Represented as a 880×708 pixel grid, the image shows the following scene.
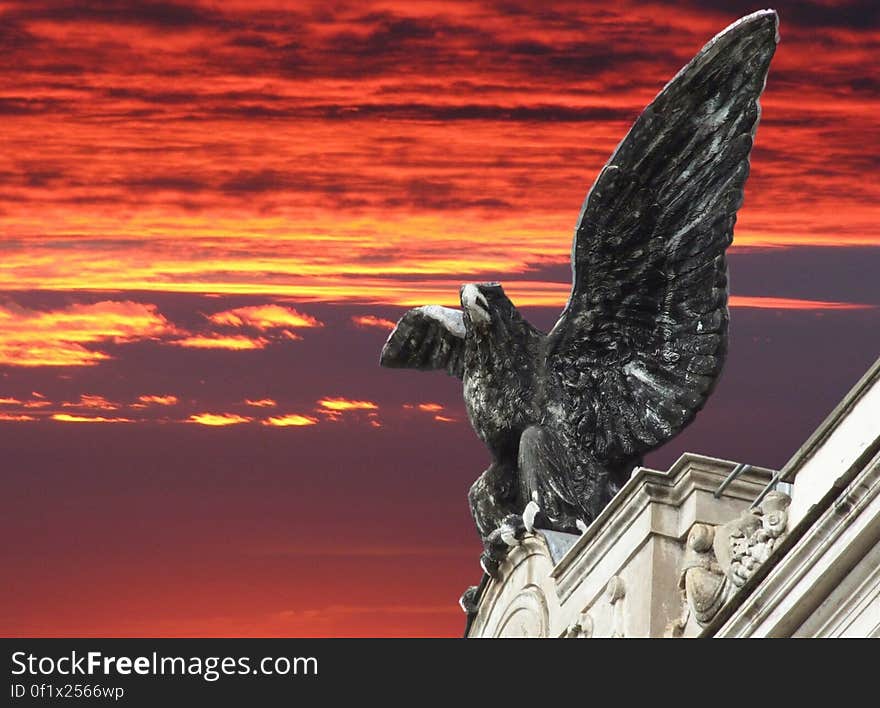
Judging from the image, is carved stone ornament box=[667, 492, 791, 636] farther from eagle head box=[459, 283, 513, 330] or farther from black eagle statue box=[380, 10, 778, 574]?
eagle head box=[459, 283, 513, 330]

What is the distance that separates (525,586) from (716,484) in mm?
3388

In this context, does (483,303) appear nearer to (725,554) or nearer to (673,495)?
(673,495)

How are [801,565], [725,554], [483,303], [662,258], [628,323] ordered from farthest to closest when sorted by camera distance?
[483,303] → [628,323] → [662,258] → [725,554] → [801,565]

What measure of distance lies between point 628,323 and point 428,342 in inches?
88.7

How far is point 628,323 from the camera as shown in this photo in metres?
29.8

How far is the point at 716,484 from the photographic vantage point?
25.8m

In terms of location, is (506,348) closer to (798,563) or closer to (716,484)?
(716,484)

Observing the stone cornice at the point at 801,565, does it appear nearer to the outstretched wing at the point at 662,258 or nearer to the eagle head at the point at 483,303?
the outstretched wing at the point at 662,258

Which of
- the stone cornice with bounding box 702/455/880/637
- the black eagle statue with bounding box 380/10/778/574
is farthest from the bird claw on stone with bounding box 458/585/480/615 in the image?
the stone cornice with bounding box 702/455/880/637

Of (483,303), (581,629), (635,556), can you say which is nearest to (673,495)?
(635,556)

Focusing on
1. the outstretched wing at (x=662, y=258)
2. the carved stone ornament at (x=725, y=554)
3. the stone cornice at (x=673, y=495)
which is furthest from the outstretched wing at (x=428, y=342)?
Answer: the carved stone ornament at (x=725, y=554)

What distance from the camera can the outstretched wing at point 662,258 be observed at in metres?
29.3

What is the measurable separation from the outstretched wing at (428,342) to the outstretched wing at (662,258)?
1.16m

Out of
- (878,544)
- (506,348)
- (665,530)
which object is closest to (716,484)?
→ (665,530)
